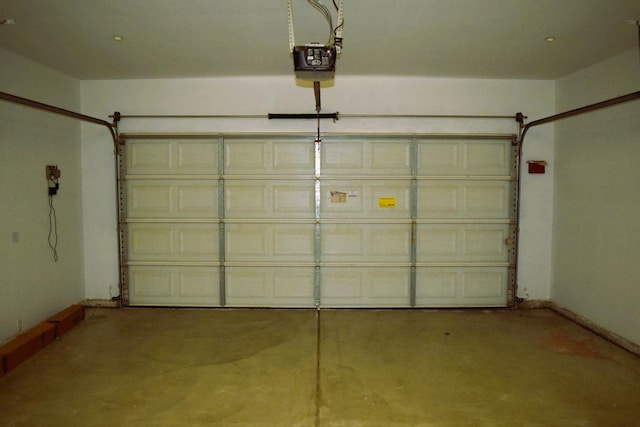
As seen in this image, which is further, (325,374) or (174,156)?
(174,156)

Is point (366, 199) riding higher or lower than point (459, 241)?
higher

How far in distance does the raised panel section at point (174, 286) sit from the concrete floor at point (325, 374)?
1.00ft

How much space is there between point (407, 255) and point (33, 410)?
3949 millimetres

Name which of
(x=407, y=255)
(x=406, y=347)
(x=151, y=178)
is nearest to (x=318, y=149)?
(x=407, y=255)

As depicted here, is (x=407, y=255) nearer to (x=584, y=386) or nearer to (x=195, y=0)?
(x=584, y=386)

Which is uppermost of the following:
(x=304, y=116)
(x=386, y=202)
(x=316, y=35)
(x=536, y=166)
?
(x=316, y=35)

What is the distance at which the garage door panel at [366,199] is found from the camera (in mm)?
4816

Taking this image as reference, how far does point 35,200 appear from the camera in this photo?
13.4 ft

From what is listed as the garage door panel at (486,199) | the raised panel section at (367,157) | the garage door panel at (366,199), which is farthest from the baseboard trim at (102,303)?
the garage door panel at (486,199)

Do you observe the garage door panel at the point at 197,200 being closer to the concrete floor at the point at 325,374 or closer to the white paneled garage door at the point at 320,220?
the white paneled garage door at the point at 320,220

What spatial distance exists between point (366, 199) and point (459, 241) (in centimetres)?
132

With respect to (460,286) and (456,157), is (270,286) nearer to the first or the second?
(460,286)

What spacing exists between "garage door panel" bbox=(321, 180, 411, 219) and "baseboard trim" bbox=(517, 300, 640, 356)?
6.64 feet

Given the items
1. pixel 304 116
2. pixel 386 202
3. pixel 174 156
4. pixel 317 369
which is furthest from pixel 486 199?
pixel 174 156
